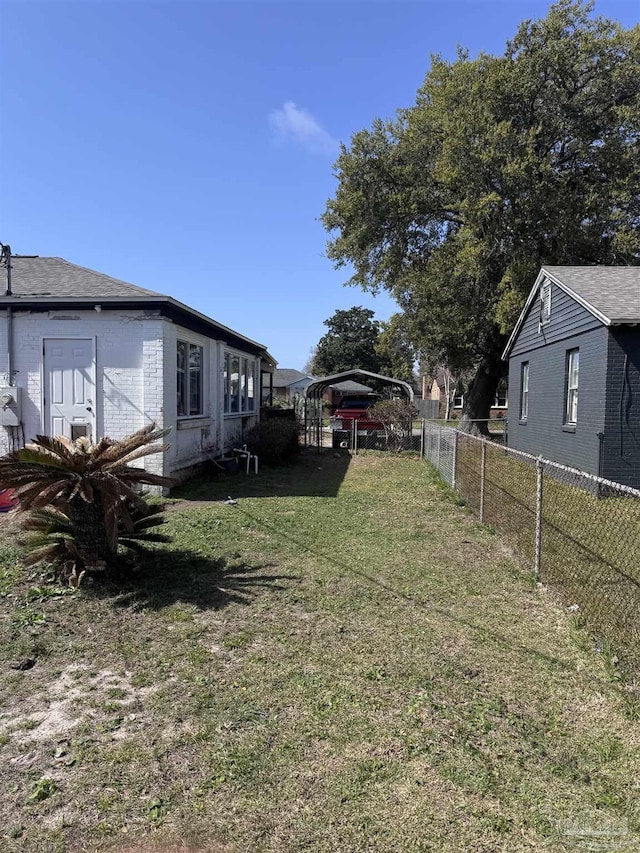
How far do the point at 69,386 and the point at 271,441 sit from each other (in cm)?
533

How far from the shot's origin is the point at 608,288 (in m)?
10.7

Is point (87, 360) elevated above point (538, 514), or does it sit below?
above

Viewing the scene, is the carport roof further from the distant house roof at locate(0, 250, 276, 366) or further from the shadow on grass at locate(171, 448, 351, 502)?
the distant house roof at locate(0, 250, 276, 366)

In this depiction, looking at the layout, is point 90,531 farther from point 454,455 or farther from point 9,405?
point 454,455

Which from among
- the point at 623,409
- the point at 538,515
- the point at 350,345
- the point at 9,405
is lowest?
the point at 538,515

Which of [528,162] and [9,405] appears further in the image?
[528,162]

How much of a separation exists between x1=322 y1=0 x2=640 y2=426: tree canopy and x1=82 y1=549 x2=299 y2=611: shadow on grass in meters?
15.8

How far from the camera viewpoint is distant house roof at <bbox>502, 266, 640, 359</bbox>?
909cm

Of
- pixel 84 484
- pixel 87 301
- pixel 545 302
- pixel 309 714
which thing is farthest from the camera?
pixel 545 302

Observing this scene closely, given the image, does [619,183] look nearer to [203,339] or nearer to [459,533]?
[203,339]

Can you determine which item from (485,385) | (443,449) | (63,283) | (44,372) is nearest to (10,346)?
(44,372)

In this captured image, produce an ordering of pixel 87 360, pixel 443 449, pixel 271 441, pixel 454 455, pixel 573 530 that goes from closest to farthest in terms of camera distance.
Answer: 1. pixel 573 530
2. pixel 87 360
3. pixel 454 455
4. pixel 443 449
5. pixel 271 441

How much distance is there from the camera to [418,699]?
120 inches

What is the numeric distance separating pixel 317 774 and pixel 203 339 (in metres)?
9.91
